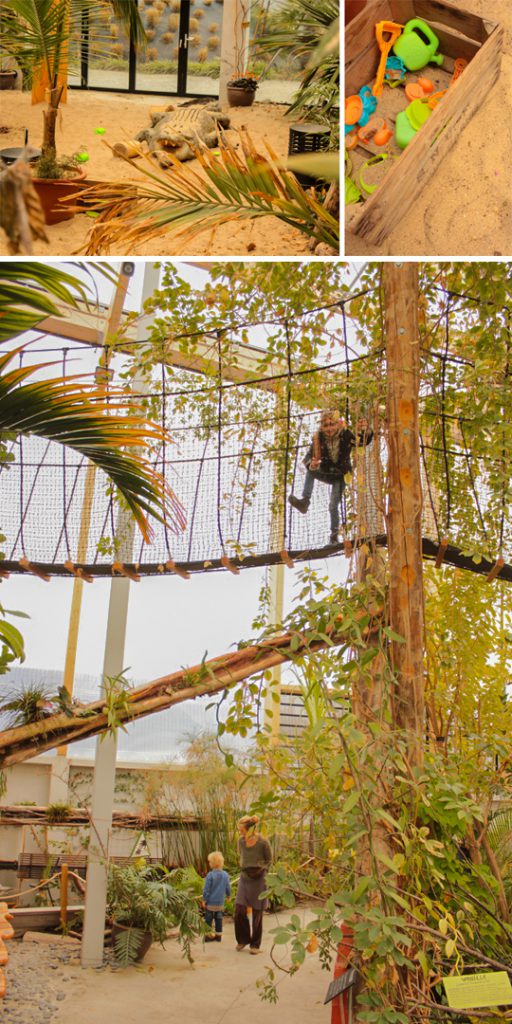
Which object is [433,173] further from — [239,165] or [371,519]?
[371,519]

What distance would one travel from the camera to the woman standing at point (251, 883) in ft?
17.1

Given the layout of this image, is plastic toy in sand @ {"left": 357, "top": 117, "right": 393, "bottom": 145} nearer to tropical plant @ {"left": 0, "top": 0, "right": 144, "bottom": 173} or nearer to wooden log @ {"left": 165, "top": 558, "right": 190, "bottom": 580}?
tropical plant @ {"left": 0, "top": 0, "right": 144, "bottom": 173}

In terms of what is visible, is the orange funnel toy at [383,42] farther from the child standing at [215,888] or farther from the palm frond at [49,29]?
the child standing at [215,888]

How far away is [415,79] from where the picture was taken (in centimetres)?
232

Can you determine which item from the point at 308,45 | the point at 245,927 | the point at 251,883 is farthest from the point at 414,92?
the point at 245,927

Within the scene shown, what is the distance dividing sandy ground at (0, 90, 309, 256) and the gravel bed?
3.49 m

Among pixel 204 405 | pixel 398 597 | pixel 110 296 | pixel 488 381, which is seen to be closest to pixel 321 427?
pixel 204 405

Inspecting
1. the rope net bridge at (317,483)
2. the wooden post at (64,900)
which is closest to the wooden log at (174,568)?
the rope net bridge at (317,483)

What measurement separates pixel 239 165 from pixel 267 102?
743mm

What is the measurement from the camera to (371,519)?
335 centimetres

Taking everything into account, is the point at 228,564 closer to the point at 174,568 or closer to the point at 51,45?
the point at 174,568

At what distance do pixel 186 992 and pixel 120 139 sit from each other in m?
4.16

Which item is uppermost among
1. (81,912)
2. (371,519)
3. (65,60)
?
(65,60)

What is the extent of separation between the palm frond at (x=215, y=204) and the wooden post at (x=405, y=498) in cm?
91
